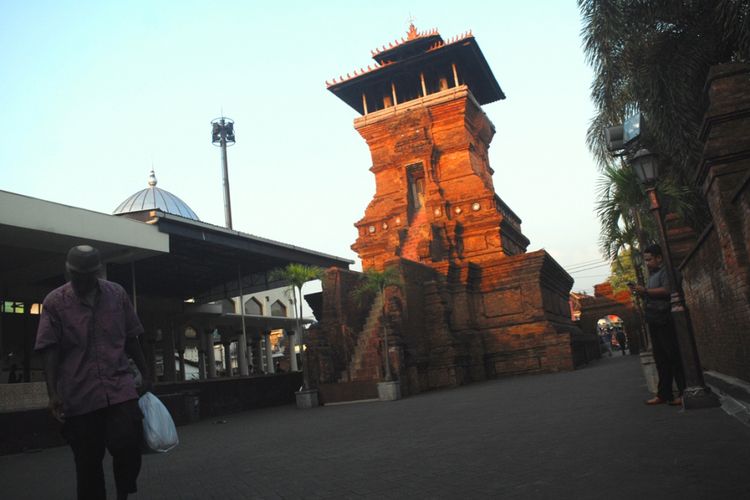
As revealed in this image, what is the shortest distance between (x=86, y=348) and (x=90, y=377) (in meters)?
0.18

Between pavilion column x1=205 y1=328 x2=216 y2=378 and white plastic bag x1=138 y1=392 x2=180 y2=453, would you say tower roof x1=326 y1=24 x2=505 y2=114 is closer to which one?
pavilion column x1=205 y1=328 x2=216 y2=378

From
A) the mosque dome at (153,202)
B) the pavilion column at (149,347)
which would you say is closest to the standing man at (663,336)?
the pavilion column at (149,347)

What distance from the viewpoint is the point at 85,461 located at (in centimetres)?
339

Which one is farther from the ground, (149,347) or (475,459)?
(149,347)

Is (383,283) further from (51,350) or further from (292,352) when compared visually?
(292,352)

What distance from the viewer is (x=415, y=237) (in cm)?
2502

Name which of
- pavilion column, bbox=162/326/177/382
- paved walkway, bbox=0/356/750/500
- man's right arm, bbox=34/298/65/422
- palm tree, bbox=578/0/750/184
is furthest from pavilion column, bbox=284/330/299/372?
man's right arm, bbox=34/298/65/422

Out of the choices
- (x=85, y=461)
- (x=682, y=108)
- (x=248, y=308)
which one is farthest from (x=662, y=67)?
(x=248, y=308)

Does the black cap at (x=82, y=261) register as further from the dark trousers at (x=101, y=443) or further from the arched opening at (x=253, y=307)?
the arched opening at (x=253, y=307)

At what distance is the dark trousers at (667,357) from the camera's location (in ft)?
24.1

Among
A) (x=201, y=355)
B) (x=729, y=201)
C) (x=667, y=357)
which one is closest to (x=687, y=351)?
(x=667, y=357)

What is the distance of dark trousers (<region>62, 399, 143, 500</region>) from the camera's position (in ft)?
11.1

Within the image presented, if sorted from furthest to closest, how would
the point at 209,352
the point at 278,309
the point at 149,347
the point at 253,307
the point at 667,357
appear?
the point at 278,309 → the point at 253,307 → the point at 209,352 → the point at 149,347 → the point at 667,357

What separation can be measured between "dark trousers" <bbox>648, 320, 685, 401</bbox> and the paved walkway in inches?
14.0
